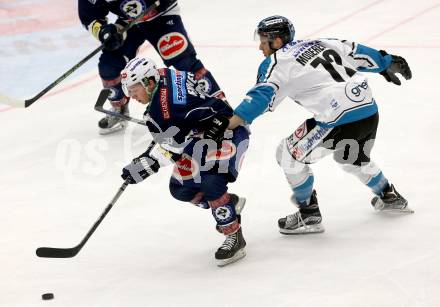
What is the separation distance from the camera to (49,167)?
498cm

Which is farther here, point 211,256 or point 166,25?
point 166,25

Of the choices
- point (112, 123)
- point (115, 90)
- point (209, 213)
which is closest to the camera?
point (209, 213)

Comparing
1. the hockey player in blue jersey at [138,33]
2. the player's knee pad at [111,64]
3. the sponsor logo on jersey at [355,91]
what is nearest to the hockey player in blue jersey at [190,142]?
the sponsor logo on jersey at [355,91]

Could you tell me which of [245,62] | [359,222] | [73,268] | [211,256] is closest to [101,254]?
[73,268]

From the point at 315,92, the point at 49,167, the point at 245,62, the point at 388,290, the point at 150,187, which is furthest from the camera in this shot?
the point at 245,62

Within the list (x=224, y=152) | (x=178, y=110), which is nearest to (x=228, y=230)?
(x=224, y=152)

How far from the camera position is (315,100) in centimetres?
355

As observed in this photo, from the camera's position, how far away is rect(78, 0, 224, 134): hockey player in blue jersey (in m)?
5.05

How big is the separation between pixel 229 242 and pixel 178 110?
2.03 ft

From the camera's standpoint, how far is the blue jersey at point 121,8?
198 inches

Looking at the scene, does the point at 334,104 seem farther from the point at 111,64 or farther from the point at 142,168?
the point at 111,64

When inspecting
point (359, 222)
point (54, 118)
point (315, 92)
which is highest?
point (315, 92)

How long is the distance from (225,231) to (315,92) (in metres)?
0.71

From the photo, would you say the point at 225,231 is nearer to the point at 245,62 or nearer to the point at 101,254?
the point at 101,254
